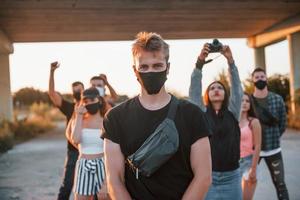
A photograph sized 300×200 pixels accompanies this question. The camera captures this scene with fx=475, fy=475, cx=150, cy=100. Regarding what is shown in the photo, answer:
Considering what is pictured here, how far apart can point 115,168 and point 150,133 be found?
0.96 ft

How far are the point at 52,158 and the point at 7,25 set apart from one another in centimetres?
727

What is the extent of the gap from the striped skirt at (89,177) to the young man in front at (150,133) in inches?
85.2

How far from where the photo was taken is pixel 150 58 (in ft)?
8.75

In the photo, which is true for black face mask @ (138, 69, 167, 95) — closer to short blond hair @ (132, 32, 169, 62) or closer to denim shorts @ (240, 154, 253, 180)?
short blond hair @ (132, 32, 169, 62)

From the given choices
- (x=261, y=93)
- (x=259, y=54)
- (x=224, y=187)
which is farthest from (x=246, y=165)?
(x=259, y=54)

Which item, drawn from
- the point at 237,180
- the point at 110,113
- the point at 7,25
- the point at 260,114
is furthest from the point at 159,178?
the point at 7,25

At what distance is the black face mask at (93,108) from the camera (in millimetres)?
5215

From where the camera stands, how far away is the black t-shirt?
2613mm

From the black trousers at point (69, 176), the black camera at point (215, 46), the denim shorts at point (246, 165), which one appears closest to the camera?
the black camera at point (215, 46)

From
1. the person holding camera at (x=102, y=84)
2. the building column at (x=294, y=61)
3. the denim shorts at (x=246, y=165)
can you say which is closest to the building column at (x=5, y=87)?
the building column at (x=294, y=61)

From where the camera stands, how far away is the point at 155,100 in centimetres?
271

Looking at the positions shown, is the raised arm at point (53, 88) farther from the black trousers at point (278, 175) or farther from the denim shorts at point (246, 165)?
the black trousers at point (278, 175)

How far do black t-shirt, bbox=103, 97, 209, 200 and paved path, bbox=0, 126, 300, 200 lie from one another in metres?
4.49

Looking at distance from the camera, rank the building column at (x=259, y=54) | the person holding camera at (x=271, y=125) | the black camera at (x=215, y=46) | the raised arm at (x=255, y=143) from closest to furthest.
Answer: the black camera at (x=215, y=46)
the raised arm at (x=255, y=143)
the person holding camera at (x=271, y=125)
the building column at (x=259, y=54)
